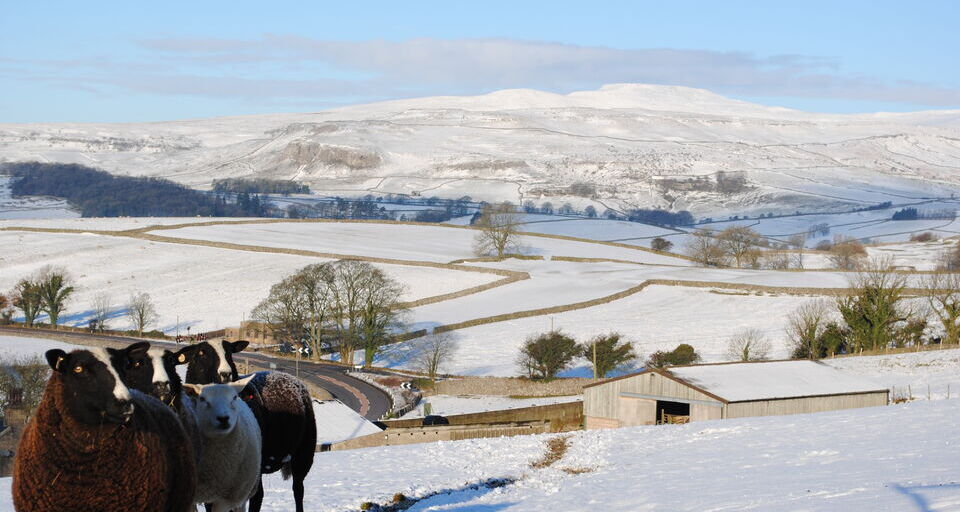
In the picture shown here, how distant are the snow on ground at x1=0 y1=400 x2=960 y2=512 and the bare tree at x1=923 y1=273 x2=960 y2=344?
132 ft

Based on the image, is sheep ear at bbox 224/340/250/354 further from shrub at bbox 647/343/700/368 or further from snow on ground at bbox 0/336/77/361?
shrub at bbox 647/343/700/368

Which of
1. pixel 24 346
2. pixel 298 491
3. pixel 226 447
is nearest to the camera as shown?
pixel 226 447

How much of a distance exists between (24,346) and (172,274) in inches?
1388

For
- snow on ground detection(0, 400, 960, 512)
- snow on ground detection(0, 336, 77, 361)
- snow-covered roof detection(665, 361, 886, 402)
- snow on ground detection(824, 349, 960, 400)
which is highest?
snow on ground detection(0, 400, 960, 512)

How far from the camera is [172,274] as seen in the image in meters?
101

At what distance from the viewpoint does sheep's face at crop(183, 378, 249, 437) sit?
12.0 meters

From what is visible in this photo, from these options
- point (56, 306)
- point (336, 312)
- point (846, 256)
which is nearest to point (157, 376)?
point (336, 312)

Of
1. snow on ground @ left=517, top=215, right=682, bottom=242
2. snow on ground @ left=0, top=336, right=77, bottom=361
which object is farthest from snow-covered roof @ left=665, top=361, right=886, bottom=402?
snow on ground @ left=517, top=215, right=682, bottom=242

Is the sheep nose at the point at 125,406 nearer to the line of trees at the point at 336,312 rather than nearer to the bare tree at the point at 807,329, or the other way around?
the bare tree at the point at 807,329

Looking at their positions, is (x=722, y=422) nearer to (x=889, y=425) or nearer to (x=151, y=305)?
(x=889, y=425)

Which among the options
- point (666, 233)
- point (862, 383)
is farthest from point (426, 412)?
point (666, 233)

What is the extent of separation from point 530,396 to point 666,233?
389 feet

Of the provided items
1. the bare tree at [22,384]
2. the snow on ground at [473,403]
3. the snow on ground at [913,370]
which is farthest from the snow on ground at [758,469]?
the bare tree at [22,384]

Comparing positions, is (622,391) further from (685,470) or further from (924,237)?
(924,237)
